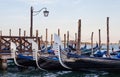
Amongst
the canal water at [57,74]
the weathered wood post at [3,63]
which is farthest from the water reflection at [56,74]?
the weathered wood post at [3,63]

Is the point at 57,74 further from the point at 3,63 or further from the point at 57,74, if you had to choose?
the point at 3,63

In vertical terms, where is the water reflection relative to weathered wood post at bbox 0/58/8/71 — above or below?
below

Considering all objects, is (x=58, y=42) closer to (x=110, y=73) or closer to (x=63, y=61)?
(x=63, y=61)

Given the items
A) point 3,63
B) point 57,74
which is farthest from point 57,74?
point 3,63

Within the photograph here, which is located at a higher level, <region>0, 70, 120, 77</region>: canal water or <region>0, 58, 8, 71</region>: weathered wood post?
<region>0, 58, 8, 71</region>: weathered wood post

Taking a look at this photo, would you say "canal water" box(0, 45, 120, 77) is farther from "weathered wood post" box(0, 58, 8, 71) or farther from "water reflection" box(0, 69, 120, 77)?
"weathered wood post" box(0, 58, 8, 71)

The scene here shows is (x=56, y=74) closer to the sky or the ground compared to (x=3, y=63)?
closer to the ground

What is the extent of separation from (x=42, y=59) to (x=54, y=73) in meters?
1.01

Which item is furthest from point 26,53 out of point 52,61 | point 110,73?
point 110,73

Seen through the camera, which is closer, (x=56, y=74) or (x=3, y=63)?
(x=56, y=74)

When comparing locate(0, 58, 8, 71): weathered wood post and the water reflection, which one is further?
locate(0, 58, 8, 71): weathered wood post

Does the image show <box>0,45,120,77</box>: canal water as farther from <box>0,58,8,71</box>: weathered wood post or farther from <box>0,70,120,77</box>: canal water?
<box>0,58,8,71</box>: weathered wood post

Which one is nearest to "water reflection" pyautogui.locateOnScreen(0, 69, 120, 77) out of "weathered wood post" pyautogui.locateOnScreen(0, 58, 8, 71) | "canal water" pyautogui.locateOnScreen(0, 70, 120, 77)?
"canal water" pyautogui.locateOnScreen(0, 70, 120, 77)

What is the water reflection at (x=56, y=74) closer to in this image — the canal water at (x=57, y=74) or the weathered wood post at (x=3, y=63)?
the canal water at (x=57, y=74)
